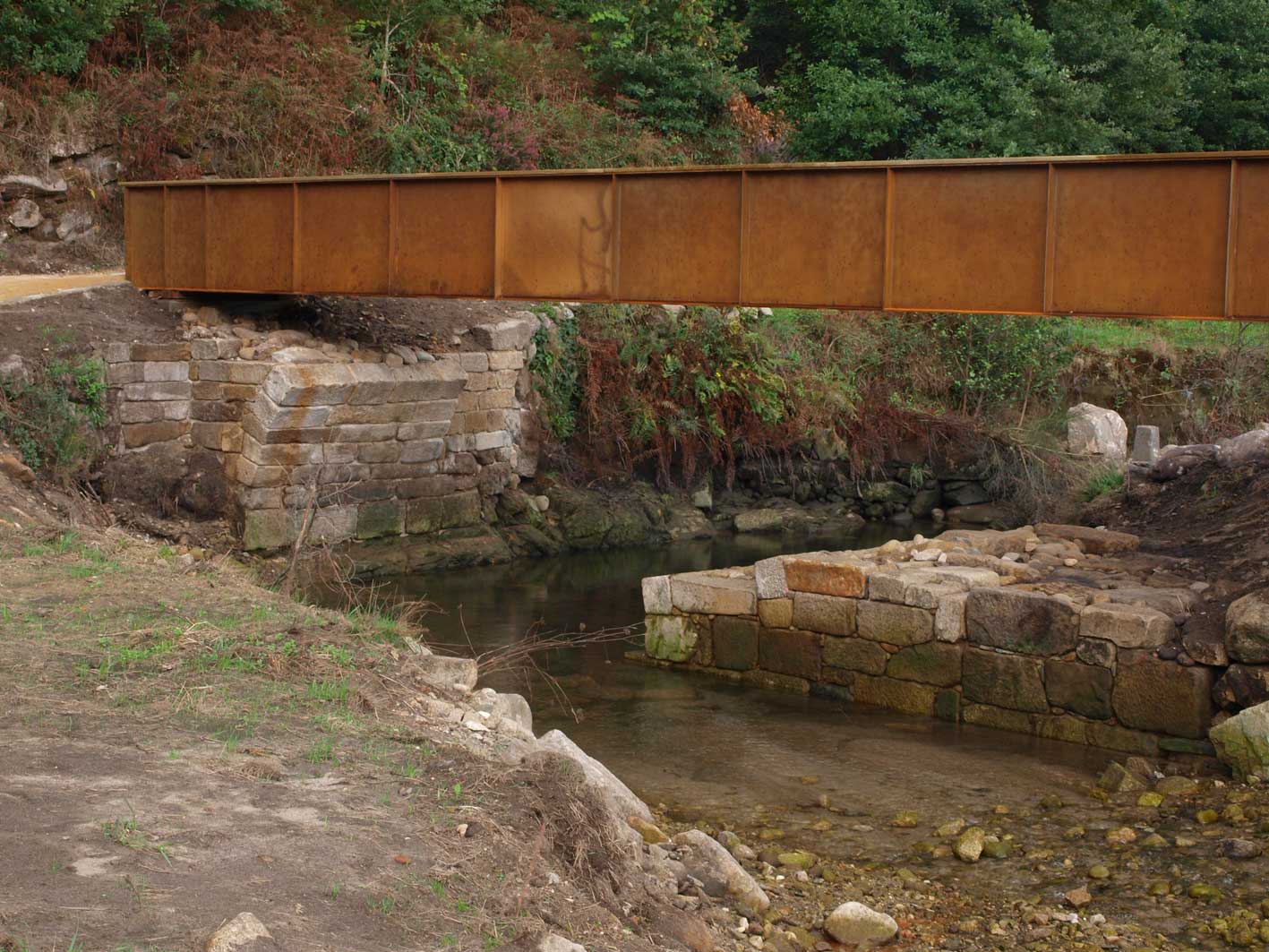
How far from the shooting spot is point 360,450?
56.4 feet

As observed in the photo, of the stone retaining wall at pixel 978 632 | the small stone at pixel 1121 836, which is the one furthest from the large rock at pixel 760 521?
the small stone at pixel 1121 836

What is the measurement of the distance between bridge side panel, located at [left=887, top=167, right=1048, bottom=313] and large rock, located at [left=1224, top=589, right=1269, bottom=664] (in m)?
3.13

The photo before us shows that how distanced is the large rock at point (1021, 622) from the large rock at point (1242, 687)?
1153 millimetres

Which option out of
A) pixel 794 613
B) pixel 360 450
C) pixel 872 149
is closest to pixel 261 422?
pixel 360 450

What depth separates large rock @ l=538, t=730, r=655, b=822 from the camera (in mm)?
7133

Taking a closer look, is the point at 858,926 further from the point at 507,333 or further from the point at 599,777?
the point at 507,333

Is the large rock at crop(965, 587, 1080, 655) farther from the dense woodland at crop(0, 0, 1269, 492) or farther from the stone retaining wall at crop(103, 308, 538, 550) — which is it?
the dense woodland at crop(0, 0, 1269, 492)

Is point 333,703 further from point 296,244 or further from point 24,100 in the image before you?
point 24,100

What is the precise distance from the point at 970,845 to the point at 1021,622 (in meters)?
3.20

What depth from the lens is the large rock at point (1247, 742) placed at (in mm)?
9633

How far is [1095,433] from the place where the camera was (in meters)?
22.1

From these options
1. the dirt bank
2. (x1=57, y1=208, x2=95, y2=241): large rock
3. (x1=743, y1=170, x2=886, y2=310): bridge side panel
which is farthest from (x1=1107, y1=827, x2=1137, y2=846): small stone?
(x1=57, y1=208, x2=95, y2=241): large rock

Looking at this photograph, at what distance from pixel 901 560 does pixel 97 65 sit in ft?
54.1

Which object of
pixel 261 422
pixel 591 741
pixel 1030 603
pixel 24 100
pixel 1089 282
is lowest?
pixel 591 741
